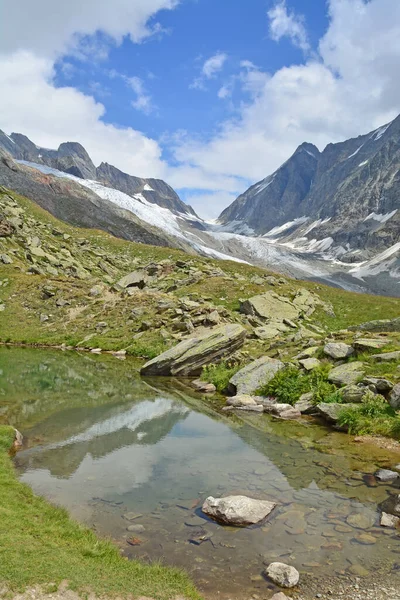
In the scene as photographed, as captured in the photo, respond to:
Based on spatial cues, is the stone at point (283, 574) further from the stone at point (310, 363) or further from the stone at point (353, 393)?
the stone at point (310, 363)

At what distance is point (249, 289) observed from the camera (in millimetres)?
68562

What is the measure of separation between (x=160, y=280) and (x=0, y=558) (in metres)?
69.8

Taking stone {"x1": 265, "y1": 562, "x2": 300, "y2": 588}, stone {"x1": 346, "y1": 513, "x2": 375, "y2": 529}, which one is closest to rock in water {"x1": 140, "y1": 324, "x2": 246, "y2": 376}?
stone {"x1": 346, "y1": 513, "x2": 375, "y2": 529}

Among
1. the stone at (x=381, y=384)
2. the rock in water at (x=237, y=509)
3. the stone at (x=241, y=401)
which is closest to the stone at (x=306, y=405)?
the stone at (x=241, y=401)

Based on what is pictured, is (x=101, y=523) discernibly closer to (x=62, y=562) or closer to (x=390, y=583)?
(x=62, y=562)

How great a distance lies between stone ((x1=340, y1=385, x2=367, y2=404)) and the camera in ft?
75.8

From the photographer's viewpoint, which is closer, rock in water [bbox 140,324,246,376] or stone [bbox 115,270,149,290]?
rock in water [bbox 140,324,246,376]

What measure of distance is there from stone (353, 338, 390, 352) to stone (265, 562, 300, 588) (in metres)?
21.0

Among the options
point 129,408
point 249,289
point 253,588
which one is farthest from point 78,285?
point 253,588

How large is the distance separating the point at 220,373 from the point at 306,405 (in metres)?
9.23

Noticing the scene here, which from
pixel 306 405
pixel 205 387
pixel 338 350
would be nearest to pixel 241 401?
pixel 306 405

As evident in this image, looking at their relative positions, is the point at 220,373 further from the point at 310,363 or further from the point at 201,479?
the point at 201,479

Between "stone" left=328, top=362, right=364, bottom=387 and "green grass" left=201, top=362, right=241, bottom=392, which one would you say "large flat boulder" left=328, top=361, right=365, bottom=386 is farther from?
"green grass" left=201, top=362, right=241, bottom=392

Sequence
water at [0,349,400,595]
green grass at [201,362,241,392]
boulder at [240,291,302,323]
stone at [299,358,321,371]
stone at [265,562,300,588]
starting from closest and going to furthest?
stone at [265,562,300,588] → water at [0,349,400,595] → stone at [299,358,321,371] → green grass at [201,362,241,392] → boulder at [240,291,302,323]
